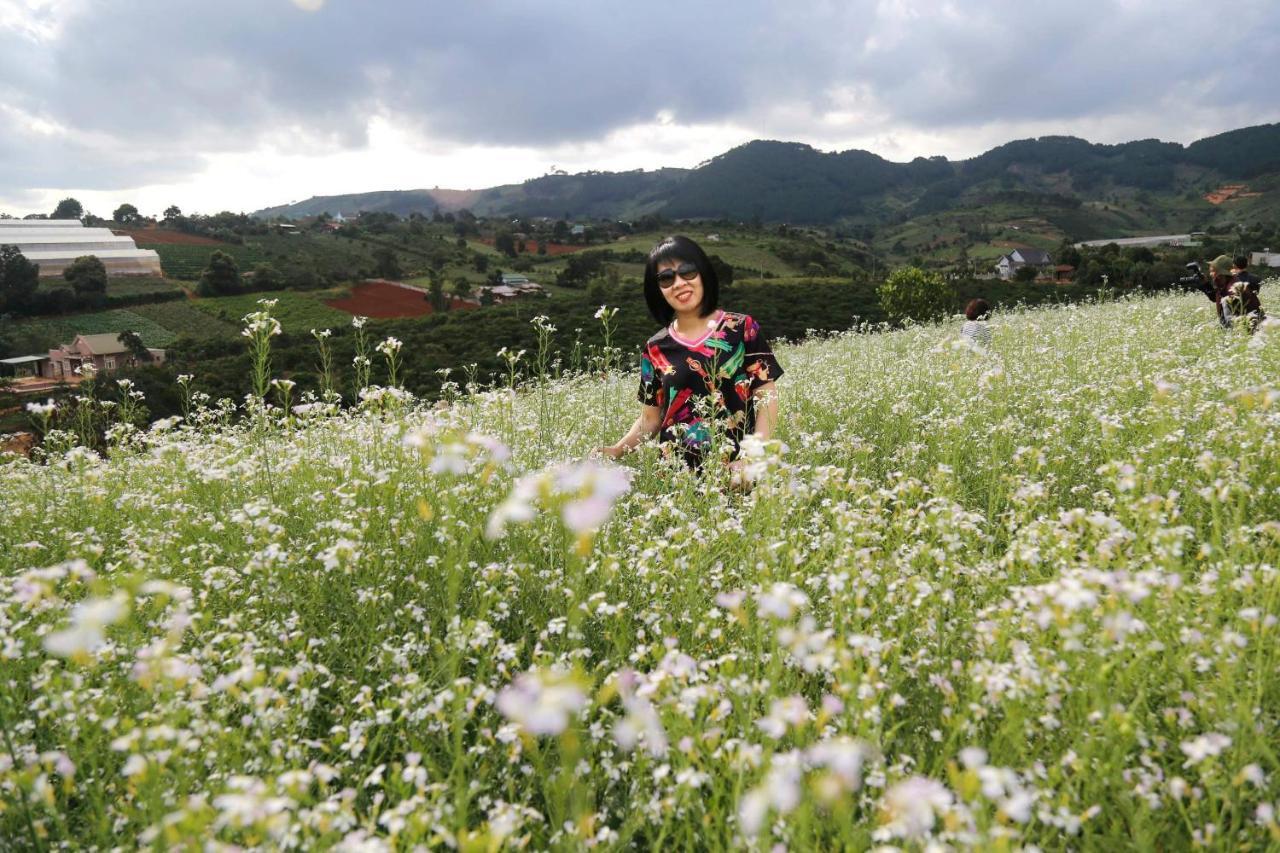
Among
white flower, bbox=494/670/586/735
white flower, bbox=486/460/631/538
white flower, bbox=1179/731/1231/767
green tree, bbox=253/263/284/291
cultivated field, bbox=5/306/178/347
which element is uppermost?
green tree, bbox=253/263/284/291

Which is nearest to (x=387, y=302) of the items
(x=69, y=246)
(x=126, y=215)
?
(x=69, y=246)

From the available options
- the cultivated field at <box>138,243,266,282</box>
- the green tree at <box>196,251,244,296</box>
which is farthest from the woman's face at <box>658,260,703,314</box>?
the cultivated field at <box>138,243,266,282</box>

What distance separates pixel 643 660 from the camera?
2846 mm

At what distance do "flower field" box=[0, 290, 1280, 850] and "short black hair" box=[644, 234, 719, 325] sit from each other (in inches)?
55.8

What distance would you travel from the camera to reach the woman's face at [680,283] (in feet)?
17.6

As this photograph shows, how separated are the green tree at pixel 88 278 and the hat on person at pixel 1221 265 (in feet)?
278

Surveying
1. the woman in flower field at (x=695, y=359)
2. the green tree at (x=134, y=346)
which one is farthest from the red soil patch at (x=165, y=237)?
the woman in flower field at (x=695, y=359)

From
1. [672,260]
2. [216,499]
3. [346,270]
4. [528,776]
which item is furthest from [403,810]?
[346,270]

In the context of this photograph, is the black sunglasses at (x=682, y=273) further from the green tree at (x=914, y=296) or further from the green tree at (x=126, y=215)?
the green tree at (x=126, y=215)

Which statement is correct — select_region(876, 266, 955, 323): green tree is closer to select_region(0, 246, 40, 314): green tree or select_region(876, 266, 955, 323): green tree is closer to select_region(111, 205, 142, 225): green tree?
select_region(0, 246, 40, 314): green tree

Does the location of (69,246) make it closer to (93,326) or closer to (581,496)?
(93,326)

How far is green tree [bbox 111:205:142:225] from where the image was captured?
112938 millimetres

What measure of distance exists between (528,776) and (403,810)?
73 centimetres

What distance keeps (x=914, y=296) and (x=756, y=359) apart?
32.4 m
